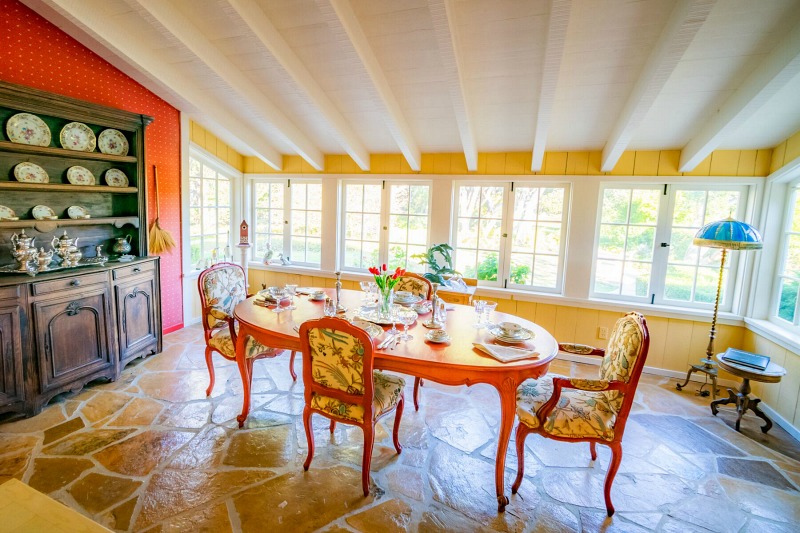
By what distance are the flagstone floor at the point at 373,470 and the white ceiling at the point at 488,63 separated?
236 centimetres

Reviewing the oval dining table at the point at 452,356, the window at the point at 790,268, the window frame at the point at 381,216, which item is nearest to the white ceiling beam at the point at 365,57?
the window frame at the point at 381,216

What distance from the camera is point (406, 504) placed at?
203 centimetres

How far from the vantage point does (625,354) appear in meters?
1.99

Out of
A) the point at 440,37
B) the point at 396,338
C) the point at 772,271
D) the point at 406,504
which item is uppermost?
the point at 440,37

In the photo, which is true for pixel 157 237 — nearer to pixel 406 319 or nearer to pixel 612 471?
pixel 406 319

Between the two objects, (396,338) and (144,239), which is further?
(144,239)

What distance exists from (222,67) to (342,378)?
2.66 metres

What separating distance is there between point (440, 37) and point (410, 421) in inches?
102

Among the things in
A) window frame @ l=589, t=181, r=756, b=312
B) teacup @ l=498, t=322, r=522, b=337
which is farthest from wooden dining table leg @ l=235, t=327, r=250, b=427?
window frame @ l=589, t=181, r=756, b=312

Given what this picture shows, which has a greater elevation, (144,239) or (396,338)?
(144,239)

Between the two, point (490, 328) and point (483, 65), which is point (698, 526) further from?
point (483, 65)

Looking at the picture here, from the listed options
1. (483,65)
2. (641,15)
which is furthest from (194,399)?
(641,15)

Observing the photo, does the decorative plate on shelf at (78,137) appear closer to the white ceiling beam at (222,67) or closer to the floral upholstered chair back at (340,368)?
the white ceiling beam at (222,67)

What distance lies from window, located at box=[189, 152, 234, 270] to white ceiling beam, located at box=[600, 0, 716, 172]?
14.5ft
